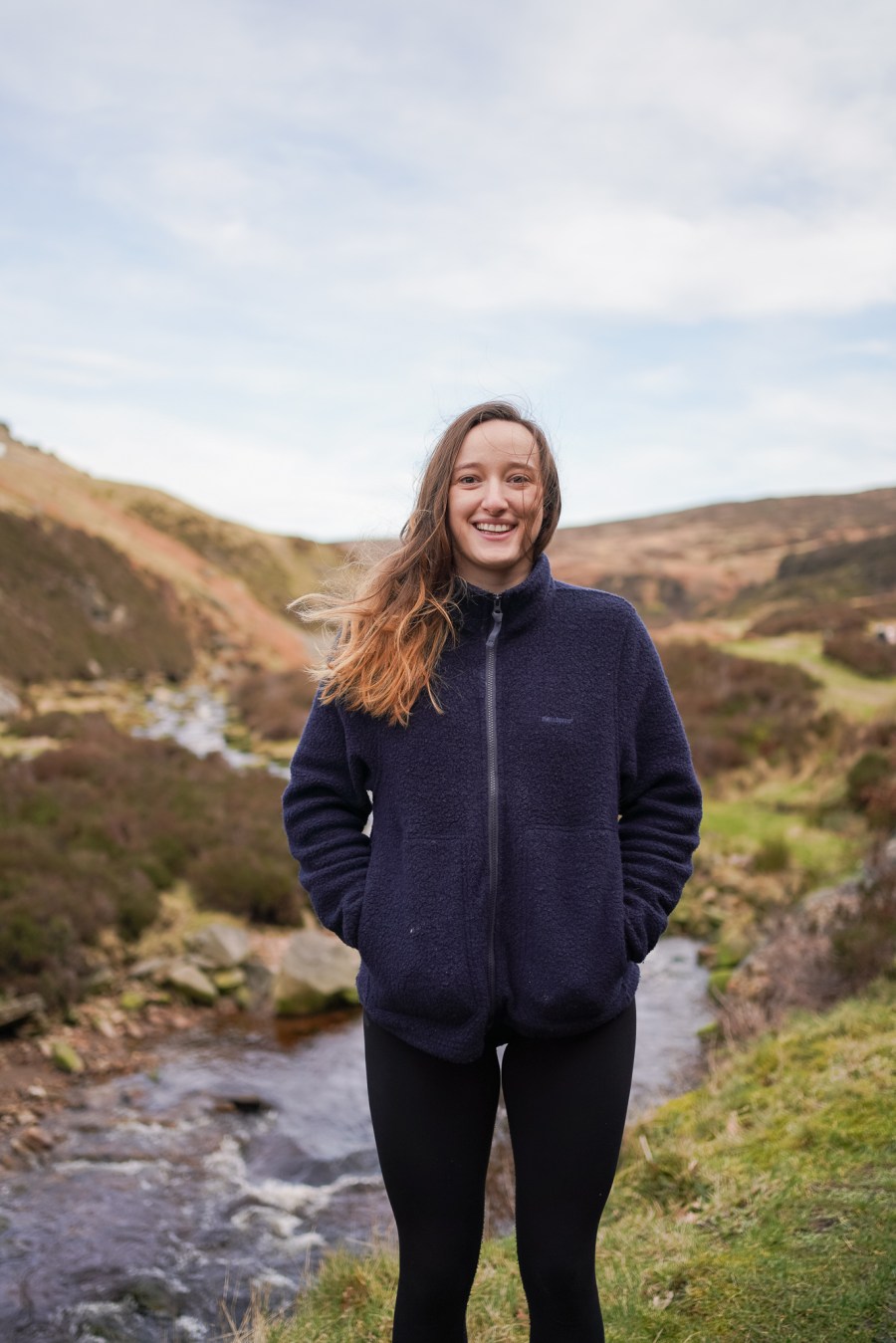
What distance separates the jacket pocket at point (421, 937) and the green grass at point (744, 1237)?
4.99ft

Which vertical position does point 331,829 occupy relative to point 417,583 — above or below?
below

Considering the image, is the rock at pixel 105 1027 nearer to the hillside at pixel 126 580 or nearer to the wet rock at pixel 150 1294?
the wet rock at pixel 150 1294

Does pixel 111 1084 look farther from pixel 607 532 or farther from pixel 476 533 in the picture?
pixel 607 532

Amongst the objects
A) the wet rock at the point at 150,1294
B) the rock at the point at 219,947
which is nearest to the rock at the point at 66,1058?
the rock at the point at 219,947

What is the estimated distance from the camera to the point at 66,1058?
6973mm

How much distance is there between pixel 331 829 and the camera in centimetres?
217

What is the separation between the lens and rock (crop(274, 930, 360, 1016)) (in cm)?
841

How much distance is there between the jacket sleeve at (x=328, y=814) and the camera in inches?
83.4

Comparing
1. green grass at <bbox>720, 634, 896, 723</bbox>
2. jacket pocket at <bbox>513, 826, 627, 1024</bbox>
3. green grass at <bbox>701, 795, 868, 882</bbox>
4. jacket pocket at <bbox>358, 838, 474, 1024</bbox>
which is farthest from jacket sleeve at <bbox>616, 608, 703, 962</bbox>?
green grass at <bbox>720, 634, 896, 723</bbox>

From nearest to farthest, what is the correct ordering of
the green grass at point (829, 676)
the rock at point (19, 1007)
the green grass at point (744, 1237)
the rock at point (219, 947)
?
the green grass at point (744, 1237) < the rock at point (19, 1007) < the rock at point (219, 947) < the green grass at point (829, 676)

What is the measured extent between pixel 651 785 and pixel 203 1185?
4.83 m

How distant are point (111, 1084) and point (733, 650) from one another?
15312 millimetres

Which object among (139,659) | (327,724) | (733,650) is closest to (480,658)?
(327,724)

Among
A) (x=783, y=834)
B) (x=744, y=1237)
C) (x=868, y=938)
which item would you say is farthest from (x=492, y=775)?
(x=783, y=834)
